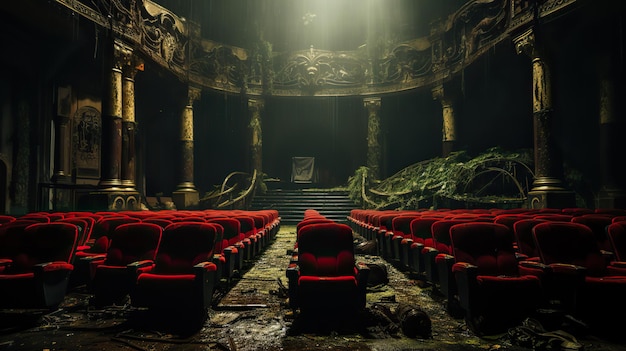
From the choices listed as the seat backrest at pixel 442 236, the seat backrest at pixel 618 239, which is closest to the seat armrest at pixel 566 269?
the seat backrest at pixel 618 239

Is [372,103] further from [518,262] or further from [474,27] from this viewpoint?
[518,262]

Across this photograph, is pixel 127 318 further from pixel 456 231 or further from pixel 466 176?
pixel 466 176

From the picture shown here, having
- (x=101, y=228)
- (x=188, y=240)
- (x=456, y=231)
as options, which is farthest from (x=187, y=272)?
(x=456, y=231)

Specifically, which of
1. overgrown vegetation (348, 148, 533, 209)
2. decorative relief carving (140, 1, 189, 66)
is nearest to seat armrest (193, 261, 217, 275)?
overgrown vegetation (348, 148, 533, 209)

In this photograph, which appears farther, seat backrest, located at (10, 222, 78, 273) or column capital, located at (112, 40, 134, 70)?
column capital, located at (112, 40, 134, 70)

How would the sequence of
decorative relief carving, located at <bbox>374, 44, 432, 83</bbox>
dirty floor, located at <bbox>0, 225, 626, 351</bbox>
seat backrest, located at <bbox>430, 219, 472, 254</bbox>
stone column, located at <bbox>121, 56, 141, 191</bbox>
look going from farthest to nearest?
decorative relief carving, located at <bbox>374, 44, 432, 83</bbox>, stone column, located at <bbox>121, 56, 141, 191</bbox>, seat backrest, located at <bbox>430, 219, 472, 254</bbox>, dirty floor, located at <bbox>0, 225, 626, 351</bbox>

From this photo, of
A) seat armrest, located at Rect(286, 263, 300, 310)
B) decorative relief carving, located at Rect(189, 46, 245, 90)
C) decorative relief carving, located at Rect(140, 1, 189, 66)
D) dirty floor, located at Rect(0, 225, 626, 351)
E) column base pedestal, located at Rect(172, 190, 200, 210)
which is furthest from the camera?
decorative relief carving, located at Rect(189, 46, 245, 90)

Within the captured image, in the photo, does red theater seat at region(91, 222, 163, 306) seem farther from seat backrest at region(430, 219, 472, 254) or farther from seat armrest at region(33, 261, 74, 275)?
seat backrest at region(430, 219, 472, 254)

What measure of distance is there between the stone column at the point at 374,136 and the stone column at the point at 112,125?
10.8 meters

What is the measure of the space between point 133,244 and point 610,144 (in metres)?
11.3

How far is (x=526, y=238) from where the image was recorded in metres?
4.59

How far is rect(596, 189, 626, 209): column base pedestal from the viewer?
9934 mm

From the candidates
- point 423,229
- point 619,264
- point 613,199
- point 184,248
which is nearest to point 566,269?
point 619,264

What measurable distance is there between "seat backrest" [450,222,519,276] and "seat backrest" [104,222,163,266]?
10.4 ft
